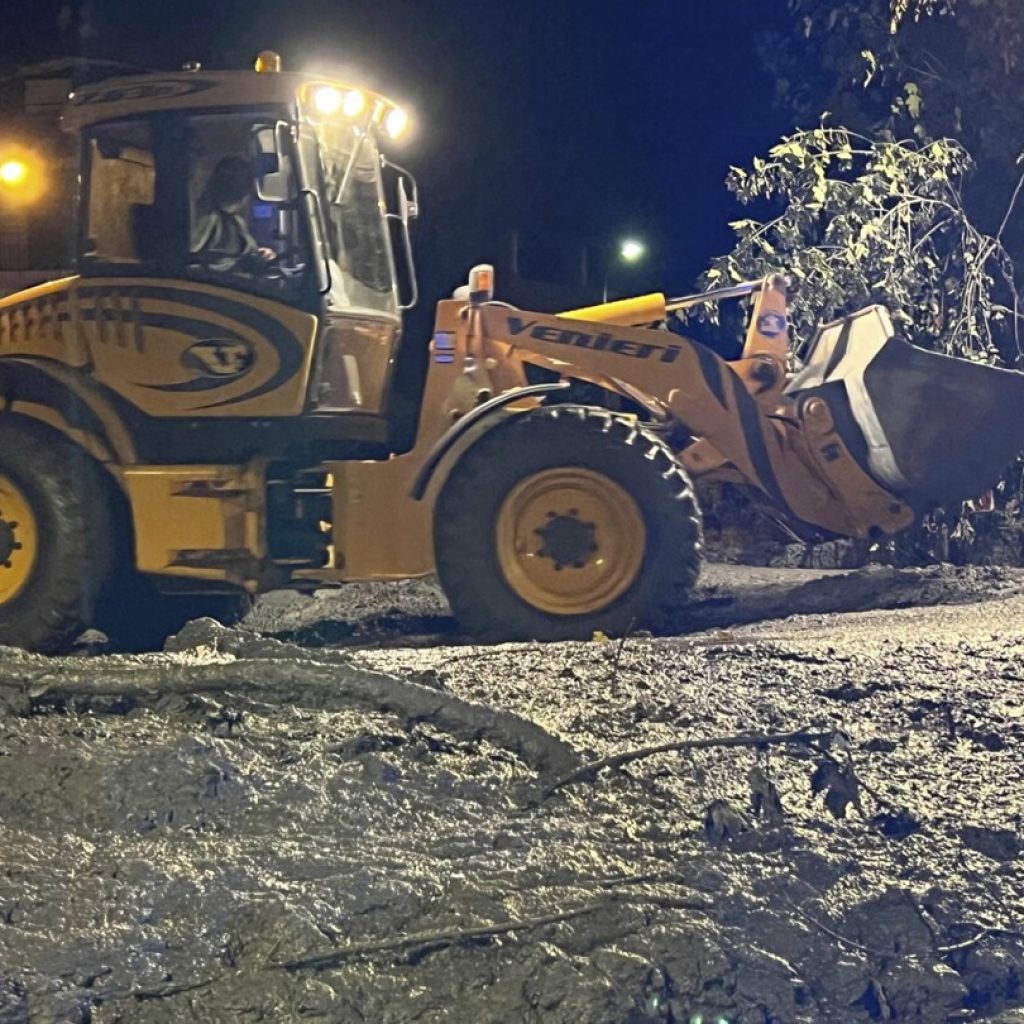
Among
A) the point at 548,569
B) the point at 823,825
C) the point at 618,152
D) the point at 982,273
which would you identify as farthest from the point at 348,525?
the point at 618,152

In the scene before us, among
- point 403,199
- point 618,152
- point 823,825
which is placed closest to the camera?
point 823,825

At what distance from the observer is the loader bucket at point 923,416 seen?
8.91 m

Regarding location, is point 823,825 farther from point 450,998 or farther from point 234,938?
point 234,938

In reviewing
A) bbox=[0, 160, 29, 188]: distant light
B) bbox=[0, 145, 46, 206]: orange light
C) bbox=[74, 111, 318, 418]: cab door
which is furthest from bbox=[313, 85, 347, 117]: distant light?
Answer: bbox=[0, 160, 29, 188]: distant light

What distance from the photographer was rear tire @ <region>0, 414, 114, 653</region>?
8.20 metres

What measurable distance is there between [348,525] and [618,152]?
1634 centimetres

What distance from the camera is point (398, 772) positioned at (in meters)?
5.00

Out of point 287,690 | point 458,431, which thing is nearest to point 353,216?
point 458,431

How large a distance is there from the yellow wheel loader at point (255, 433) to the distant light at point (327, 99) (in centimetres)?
1

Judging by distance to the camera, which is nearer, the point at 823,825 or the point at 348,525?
the point at 823,825

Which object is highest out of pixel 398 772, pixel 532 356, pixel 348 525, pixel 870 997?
pixel 532 356

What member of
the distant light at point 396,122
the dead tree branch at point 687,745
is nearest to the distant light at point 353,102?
the distant light at point 396,122

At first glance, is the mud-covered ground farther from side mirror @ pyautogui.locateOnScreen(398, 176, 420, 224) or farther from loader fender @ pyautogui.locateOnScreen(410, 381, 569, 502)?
side mirror @ pyautogui.locateOnScreen(398, 176, 420, 224)

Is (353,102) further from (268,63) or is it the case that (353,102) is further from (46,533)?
(46,533)
